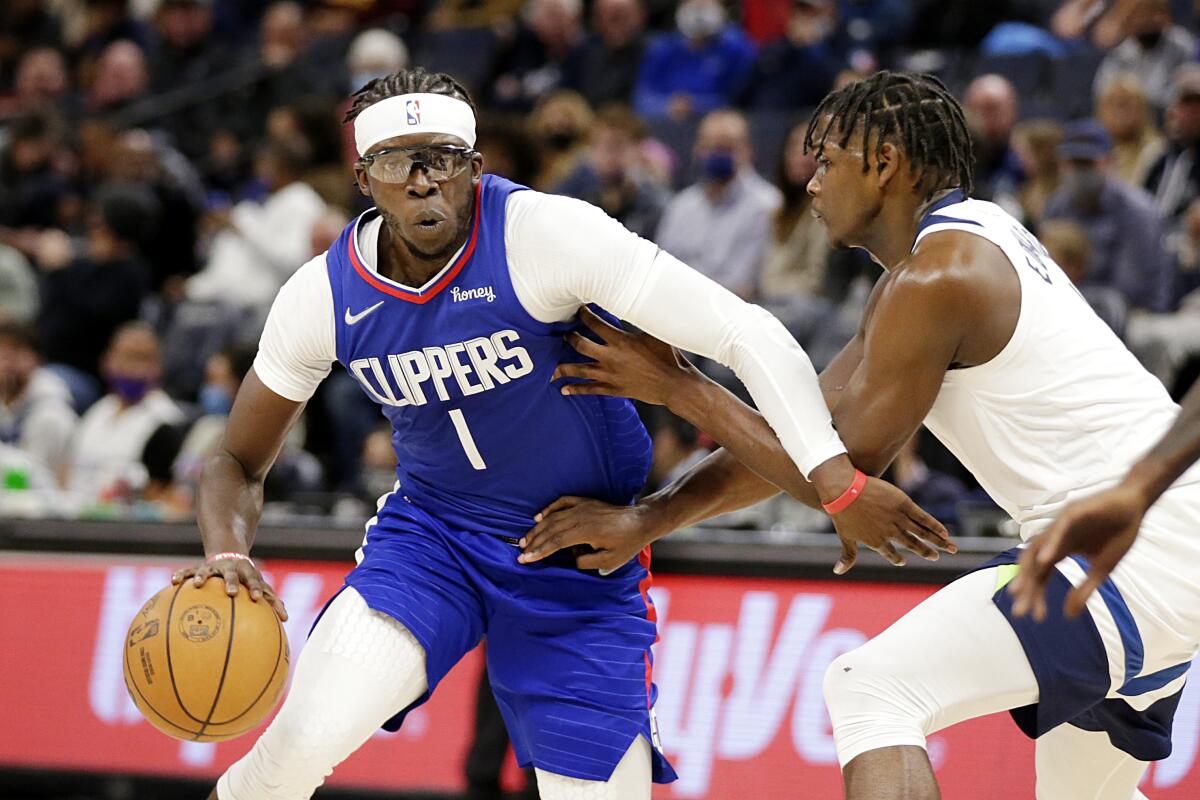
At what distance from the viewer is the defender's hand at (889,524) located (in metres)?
3.92

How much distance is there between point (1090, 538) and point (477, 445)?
1.81m

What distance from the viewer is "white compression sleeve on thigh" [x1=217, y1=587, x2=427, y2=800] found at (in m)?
3.99

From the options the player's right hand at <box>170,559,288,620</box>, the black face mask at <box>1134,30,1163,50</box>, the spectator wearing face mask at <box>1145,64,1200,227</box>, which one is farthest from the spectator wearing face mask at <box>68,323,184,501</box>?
the black face mask at <box>1134,30,1163,50</box>

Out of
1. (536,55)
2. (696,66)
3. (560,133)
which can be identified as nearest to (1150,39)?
(696,66)

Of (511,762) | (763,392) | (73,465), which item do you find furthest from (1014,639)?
(73,465)

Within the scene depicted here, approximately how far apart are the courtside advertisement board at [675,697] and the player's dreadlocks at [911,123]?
230cm

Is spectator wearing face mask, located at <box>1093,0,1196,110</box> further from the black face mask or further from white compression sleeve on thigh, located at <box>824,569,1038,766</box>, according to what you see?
white compression sleeve on thigh, located at <box>824,569,1038,766</box>

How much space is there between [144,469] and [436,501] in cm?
432

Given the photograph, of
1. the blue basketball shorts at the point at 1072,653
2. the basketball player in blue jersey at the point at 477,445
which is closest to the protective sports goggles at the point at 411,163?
the basketball player in blue jersey at the point at 477,445

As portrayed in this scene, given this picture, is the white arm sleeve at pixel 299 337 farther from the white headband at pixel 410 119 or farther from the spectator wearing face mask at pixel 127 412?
the spectator wearing face mask at pixel 127 412

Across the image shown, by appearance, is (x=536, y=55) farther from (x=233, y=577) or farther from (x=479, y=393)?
(x=233, y=577)

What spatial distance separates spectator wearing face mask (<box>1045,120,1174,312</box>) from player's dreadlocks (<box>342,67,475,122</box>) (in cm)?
444

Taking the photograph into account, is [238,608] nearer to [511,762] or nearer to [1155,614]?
[1155,614]

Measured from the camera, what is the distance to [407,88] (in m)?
4.30
